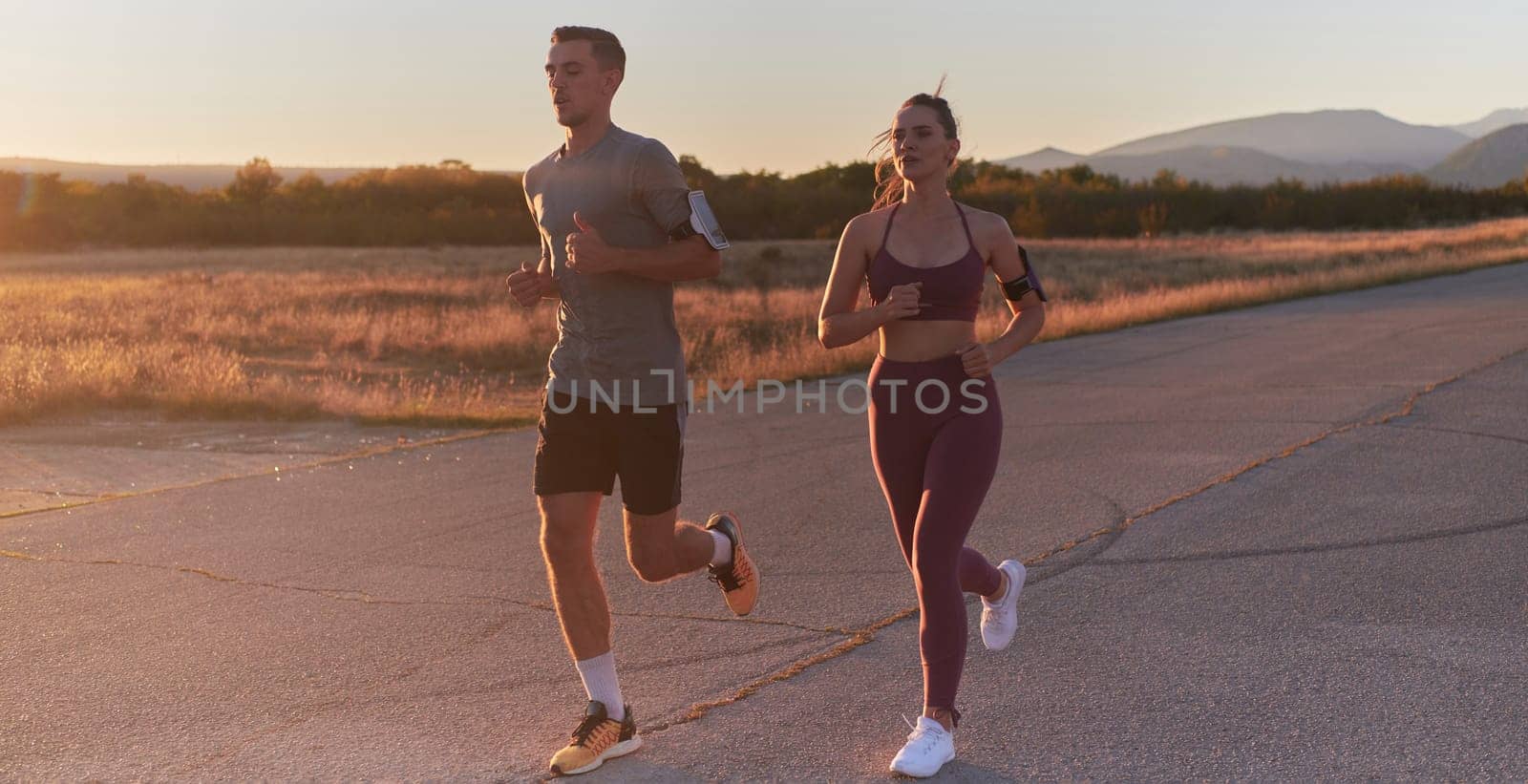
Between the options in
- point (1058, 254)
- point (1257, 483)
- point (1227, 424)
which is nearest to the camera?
point (1257, 483)

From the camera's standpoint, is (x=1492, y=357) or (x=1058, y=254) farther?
(x=1058, y=254)

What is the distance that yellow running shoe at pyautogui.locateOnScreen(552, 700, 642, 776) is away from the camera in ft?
13.9

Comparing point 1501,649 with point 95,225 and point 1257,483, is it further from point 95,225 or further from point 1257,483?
point 95,225

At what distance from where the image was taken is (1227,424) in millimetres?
11719

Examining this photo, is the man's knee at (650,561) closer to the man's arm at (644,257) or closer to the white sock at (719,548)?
the white sock at (719,548)

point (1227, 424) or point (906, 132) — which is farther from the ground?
point (906, 132)

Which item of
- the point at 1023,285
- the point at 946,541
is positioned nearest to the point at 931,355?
the point at 1023,285

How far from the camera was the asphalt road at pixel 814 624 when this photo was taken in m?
4.47

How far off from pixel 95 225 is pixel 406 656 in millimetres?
76756

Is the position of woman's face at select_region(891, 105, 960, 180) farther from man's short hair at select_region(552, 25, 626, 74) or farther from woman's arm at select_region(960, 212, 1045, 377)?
man's short hair at select_region(552, 25, 626, 74)

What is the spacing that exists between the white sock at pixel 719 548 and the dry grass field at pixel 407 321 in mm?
8834

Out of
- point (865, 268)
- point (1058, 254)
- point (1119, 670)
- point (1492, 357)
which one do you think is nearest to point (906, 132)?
point (865, 268)

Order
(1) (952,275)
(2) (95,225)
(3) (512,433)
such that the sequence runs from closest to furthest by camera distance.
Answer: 1. (1) (952,275)
2. (3) (512,433)
3. (2) (95,225)

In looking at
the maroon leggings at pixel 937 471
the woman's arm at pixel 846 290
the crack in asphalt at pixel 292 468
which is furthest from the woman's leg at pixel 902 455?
the crack in asphalt at pixel 292 468
